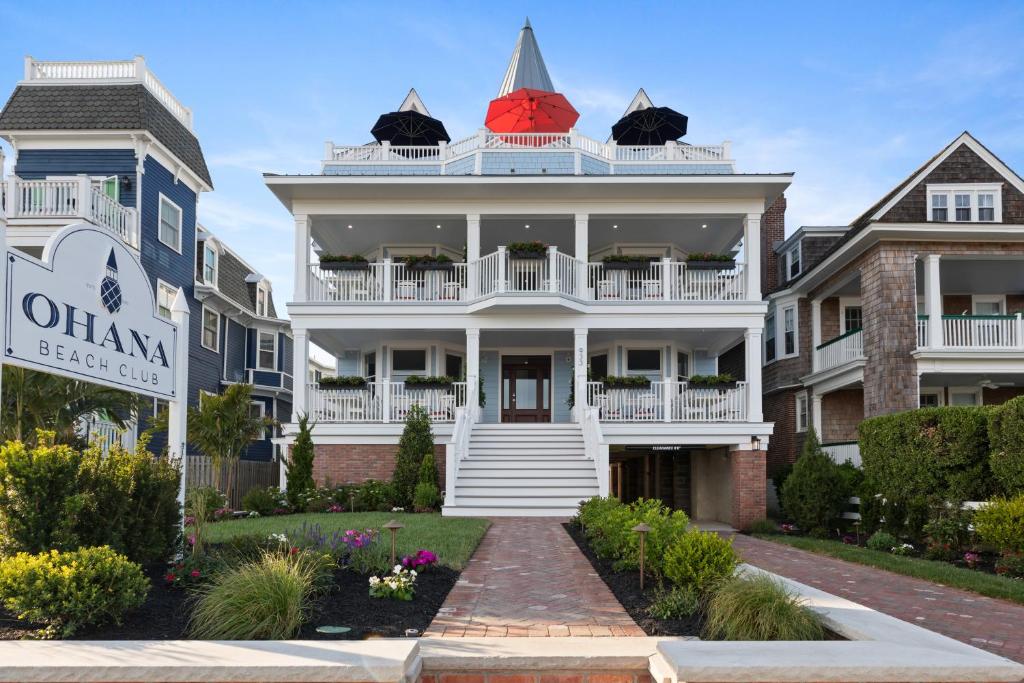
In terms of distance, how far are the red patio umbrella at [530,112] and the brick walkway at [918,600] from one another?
16404 mm

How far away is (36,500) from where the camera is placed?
5.79 metres

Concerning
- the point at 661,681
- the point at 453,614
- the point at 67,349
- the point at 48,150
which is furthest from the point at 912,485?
the point at 48,150

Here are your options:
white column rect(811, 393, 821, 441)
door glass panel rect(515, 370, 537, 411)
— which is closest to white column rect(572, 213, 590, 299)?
door glass panel rect(515, 370, 537, 411)

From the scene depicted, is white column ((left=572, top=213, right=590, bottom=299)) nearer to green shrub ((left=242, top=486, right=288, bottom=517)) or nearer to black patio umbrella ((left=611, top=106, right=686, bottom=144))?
black patio umbrella ((left=611, top=106, right=686, bottom=144))

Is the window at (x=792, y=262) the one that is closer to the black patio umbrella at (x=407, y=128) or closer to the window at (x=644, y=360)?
the window at (x=644, y=360)

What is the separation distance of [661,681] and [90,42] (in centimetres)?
2453

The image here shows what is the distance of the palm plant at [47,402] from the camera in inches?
297

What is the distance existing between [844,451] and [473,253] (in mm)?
10256

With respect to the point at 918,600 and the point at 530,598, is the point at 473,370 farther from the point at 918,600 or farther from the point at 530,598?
the point at 918,600

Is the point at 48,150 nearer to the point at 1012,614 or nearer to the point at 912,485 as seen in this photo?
the point at 912,485

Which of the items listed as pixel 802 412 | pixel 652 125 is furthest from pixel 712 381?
pixel 652 125

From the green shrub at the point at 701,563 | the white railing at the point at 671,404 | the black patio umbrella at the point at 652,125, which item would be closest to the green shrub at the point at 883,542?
the white railing at the point at 671,404

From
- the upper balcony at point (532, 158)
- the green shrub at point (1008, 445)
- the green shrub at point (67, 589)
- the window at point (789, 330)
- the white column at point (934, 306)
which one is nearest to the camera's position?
the green shrub at point (67, 589)

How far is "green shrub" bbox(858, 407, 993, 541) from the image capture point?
12539 mm
